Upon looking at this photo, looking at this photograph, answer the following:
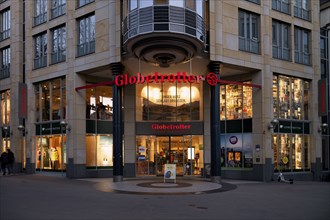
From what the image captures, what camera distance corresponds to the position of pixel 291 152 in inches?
1110

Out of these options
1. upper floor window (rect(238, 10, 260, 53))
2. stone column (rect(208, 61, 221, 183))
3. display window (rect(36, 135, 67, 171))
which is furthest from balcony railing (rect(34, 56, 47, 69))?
upper floor window (rect(238, 10, 260, 53))

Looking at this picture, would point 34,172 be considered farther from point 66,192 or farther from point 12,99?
point 66,192

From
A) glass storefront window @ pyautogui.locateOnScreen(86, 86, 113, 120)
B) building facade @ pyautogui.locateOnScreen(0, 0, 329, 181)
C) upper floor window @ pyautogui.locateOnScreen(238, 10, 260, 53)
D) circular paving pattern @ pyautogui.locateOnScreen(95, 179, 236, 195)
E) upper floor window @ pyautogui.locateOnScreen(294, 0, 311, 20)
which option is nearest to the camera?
circular paving pattern @ pyautogui.locateOnScreen(95, 179, 236, 195)

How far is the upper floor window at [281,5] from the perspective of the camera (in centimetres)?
2752

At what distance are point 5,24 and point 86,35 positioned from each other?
38.2 ft

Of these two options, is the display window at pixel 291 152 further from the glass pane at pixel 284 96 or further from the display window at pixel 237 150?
the display window at pixel 237 150

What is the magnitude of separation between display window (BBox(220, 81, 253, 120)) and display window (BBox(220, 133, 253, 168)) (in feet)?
4.28

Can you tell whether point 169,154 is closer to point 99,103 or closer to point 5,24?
point 99,103

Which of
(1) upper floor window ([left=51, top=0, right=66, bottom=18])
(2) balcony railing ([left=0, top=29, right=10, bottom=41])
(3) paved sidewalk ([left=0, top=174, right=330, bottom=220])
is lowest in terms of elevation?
(3) paved sidewalk ([left=0, top=174, right=330, bottom=220])

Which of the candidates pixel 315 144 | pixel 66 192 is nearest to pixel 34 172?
pixel 66 192

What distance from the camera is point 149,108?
2816 centimetres

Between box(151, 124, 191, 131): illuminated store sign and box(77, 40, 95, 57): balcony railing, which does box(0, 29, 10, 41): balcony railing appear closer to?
box(77, 40, 95, 57): balcony railing

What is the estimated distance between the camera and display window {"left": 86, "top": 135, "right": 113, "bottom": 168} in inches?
1091

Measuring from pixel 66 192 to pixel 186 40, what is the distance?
958 centimetres
